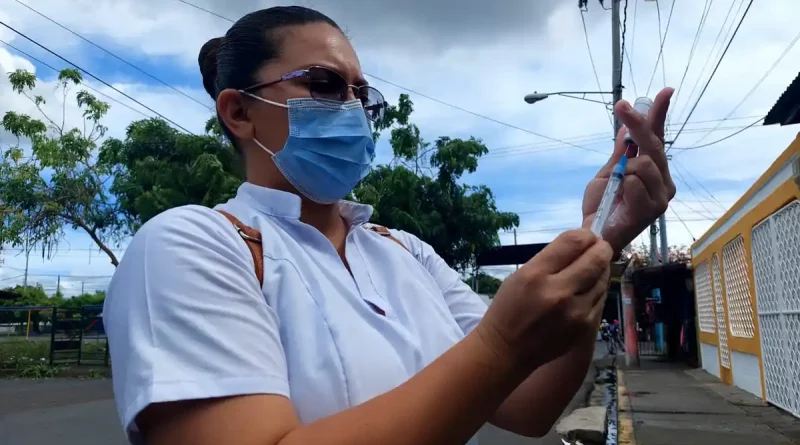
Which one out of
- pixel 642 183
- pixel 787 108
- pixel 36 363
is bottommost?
pixel 36 363

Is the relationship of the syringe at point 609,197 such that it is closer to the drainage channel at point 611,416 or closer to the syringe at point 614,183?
the syringe at point 614,183

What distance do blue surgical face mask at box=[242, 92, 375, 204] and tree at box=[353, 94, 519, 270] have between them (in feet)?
35.8

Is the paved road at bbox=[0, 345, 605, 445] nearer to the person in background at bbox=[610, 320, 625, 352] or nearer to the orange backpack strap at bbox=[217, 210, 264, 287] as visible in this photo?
the orange backpack strap at bbox=[217, 210, 264, 287]

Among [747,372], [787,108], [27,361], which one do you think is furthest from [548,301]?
[27,361]

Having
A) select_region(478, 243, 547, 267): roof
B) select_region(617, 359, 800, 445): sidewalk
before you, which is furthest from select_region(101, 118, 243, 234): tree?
select_region(478, 243, 547, 267): roof

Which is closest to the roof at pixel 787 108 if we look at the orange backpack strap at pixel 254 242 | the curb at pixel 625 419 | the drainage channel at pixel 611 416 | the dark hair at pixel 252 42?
the curb at pixel 625 419

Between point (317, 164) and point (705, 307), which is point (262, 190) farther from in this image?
point (705, 307)

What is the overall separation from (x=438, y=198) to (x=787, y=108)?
8979mm

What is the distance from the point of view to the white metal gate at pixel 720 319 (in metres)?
11.1

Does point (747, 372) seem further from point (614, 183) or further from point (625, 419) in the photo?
point (614, 183)

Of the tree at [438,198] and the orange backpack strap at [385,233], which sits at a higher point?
the tree at [438,198]

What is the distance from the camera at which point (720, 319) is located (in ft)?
37.9

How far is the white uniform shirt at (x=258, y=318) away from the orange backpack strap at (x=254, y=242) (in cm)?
1

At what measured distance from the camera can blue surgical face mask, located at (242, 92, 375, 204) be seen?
4.53 feet
